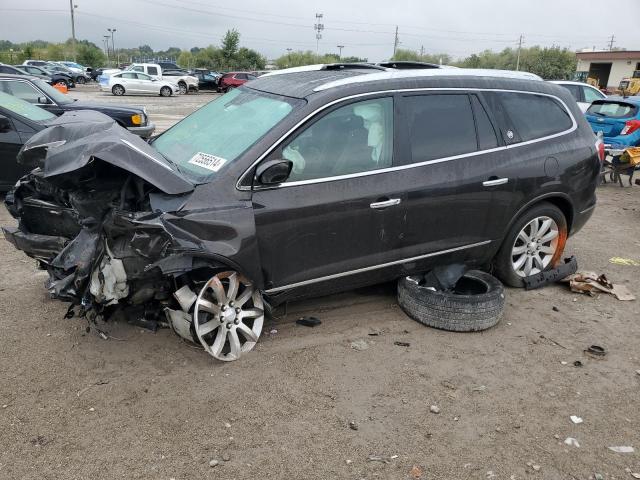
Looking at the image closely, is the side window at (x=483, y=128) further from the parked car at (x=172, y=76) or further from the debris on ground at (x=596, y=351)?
the parked car at (x=172, y=76)

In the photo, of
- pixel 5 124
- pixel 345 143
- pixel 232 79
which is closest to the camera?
pixel 345 143

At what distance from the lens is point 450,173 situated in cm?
429

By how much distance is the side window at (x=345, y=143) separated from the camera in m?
3.81

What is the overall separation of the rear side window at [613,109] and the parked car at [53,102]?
33.1ft

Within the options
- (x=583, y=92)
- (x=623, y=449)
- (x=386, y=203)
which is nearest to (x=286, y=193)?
(x=386, y=203)

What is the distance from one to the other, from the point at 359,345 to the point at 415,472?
4.27 ft

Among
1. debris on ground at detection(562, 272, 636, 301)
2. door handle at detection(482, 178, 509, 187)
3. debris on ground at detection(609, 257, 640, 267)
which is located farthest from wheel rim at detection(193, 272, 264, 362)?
debris on ground at detection(609, 257, 640, 267)

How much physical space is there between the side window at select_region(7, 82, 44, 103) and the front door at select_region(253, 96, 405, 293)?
330 inches

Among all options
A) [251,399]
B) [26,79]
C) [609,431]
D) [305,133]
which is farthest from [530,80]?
[26,79]

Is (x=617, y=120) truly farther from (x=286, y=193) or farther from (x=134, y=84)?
(x=134, y=84)

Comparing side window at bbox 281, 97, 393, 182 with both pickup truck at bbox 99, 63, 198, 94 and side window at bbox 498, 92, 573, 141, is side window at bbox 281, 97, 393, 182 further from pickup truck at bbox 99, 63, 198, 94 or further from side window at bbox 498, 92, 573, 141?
pickup truck at bbox 99, 63, 198, 94

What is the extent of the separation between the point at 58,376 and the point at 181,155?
1.76 metres

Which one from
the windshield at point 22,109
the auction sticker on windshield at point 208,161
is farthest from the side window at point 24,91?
the auction sticker on windshield at point 208,161

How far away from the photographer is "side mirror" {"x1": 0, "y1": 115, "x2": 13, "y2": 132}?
24.6ft
